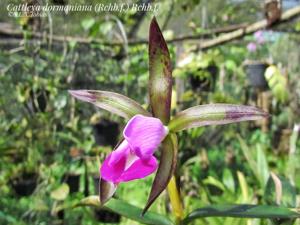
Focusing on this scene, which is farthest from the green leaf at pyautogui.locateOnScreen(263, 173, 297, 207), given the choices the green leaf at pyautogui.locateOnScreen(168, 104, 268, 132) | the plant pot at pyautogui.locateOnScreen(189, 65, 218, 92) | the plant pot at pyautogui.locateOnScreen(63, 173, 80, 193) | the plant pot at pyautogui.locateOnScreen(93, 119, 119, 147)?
the plant pot at pyautogui.locateOnScreen(93, 119, 119, 147)

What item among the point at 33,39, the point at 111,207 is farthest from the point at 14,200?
the point at 111,207

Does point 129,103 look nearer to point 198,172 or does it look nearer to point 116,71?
point 198,172

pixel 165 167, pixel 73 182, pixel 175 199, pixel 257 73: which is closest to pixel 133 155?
pixel 165 167

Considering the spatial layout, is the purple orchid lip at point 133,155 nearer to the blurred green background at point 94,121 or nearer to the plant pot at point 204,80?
the blurred green background at point 94,121

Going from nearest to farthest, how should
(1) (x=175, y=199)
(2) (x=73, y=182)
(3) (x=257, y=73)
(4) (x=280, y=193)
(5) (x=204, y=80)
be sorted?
(1) (x=175, y=199), (4) (x=280, y=193), (5) (x=204, y=80), (2) (x=73, y=182), (3) (x=257, y=73)

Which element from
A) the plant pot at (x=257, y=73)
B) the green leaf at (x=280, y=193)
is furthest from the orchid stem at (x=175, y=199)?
the plant pot at (x=257, y=73)

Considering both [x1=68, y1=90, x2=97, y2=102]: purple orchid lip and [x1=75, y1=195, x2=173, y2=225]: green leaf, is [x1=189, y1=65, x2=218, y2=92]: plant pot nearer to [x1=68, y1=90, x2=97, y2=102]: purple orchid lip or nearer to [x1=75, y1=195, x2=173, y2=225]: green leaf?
[x1=75, y1=195, x2=173, y2=225]: green leaf

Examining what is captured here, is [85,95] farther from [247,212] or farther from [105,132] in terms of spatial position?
[105,132]
